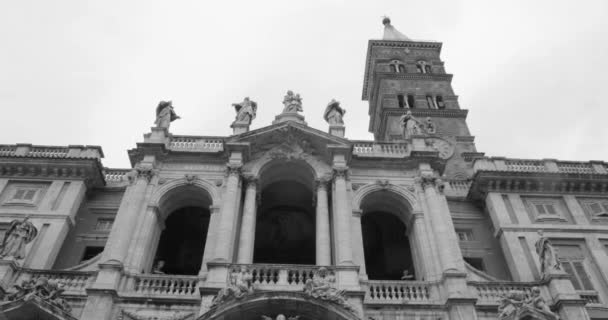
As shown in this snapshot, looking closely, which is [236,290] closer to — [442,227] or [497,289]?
[442,227]

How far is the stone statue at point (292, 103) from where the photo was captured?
85.7 ft

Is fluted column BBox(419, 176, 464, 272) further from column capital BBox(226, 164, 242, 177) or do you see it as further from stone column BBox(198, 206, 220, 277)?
stone column BBox(198, 206, 220, 277)

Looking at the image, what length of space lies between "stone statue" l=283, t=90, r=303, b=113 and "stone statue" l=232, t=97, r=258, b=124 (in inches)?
65.6

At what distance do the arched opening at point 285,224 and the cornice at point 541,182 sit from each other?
29.0ft

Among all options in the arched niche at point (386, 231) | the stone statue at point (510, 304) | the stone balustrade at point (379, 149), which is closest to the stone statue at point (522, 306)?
the stone statue at point (510, 304)

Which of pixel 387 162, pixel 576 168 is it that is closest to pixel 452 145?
pixel 576 168

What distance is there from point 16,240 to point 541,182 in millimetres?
23814

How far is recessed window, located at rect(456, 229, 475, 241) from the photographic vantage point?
24864 mm

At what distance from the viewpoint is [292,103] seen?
86.4ft

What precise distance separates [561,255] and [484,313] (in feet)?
21.8

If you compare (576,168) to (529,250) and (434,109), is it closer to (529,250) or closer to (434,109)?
(529,250)

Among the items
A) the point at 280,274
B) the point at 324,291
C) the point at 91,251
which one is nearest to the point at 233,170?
the point at 280,274

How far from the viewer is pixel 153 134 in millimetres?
24156

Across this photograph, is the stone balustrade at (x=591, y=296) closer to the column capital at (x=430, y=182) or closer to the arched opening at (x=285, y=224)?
the column capital at (x=430, y=182)
